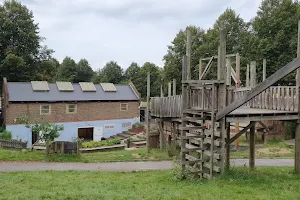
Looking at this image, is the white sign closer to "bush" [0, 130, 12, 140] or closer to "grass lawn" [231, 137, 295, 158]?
"bush" [0, 130, 12, 140]

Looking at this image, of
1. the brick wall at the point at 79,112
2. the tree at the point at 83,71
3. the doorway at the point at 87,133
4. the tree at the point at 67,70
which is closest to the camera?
the brick wall at the point at 79,112

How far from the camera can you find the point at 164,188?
961 centimetres

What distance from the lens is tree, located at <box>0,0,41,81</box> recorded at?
136 ft

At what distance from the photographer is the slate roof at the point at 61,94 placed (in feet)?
106

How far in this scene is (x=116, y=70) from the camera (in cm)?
7362

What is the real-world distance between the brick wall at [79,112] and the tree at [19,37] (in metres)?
11.1

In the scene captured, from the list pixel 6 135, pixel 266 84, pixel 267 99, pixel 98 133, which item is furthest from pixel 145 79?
pixel 266 84

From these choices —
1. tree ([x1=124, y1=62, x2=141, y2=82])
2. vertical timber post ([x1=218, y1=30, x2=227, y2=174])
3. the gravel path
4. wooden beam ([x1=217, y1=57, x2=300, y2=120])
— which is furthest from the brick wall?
tree ([x1=124, y1=62, x2=141, y2=82])

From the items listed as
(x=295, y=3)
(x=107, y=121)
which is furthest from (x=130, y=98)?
(x=295, y=3)

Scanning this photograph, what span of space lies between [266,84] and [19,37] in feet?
135

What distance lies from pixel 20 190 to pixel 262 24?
3537cm

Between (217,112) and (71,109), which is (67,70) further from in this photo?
(217,112)

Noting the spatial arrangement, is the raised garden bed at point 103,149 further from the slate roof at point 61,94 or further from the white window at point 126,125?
the white window at point 126,125

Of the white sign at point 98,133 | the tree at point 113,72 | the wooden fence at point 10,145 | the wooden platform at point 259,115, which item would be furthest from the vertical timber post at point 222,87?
the tree at point 113,72
